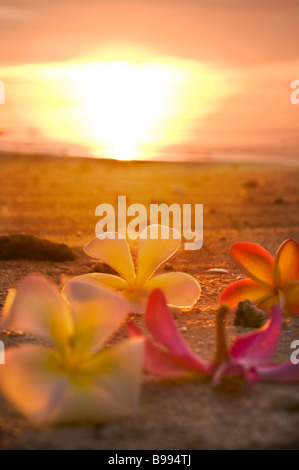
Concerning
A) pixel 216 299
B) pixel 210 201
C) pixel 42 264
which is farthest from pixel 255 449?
pixel 210 201

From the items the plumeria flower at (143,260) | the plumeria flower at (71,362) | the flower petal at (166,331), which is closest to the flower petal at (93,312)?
the plumeria flower at (71,362)

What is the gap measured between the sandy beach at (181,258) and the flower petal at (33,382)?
95 mm

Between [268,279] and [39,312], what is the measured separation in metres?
1.04

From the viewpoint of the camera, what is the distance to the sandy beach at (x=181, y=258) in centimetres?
180

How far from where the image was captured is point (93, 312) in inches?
75.9

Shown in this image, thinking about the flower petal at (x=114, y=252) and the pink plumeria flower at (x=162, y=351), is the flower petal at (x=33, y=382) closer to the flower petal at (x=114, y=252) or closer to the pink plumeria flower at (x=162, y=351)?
the pink plumeria flower at (x=162, y=351)

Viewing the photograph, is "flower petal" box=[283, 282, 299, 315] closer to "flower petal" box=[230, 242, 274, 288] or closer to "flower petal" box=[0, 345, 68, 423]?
"flower petal" box=[230, 242, 274, 288]

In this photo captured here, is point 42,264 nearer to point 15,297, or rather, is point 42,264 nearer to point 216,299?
point 216,299

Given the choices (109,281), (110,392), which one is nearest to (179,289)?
(109,281)

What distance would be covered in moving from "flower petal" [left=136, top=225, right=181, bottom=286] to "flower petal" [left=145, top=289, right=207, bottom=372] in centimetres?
67

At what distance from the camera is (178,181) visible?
8977 mm

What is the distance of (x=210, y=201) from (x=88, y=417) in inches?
213

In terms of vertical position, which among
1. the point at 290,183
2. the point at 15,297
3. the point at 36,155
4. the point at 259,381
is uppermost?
the point at 36,155

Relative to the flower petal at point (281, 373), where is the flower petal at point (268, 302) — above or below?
above
